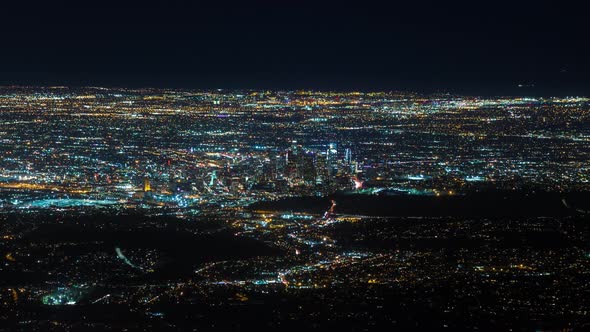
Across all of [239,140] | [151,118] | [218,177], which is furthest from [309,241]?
[151,118]

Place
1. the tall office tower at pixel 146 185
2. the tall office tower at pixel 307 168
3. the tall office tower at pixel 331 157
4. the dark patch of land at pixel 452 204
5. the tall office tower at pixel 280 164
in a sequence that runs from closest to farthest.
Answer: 1. the dark patch of land at pixel 452 204
2. the tall office tower at pixel 146 185
3. the tall office tower at pixel 307 168
4. the tall office tower at pixel 280 164
5. the tall office tower at pixel 331 157

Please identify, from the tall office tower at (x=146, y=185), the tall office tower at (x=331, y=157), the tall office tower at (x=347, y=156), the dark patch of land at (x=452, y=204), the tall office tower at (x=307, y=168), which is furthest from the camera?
the tall office tower at (x=347, y=156)

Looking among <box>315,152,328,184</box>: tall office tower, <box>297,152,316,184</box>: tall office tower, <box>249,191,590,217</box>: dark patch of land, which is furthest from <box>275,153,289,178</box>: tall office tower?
<box>249,191,590,217</box>: dark patch of land

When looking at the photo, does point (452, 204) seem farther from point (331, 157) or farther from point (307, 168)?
point (331, 157)

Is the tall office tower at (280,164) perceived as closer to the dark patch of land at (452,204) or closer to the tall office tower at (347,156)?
the tall office tower at (347,156)

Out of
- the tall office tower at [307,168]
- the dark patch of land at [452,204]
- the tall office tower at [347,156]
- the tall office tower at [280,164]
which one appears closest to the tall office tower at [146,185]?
the dark patch of land at [452,204]

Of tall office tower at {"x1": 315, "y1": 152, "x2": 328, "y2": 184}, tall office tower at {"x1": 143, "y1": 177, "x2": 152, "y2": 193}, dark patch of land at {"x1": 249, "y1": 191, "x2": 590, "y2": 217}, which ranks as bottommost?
dark patch of land at {"x1": 249, "y1": 191, "x2": 590, "y2": 217}

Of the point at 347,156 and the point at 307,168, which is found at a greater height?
the point at 307,168

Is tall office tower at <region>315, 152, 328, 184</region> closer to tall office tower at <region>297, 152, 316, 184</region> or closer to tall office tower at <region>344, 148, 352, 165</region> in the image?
tall office tower at <region>297, 152, 316, 184</region>

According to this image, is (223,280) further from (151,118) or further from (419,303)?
(151,118)

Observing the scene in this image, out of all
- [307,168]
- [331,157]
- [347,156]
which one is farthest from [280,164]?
[347,156]

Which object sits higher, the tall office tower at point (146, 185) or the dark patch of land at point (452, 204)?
the tall office tower at point (146, 185)

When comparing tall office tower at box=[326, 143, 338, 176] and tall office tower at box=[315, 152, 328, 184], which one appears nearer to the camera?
tall office tower at box=[315, 152, 328, 184]
